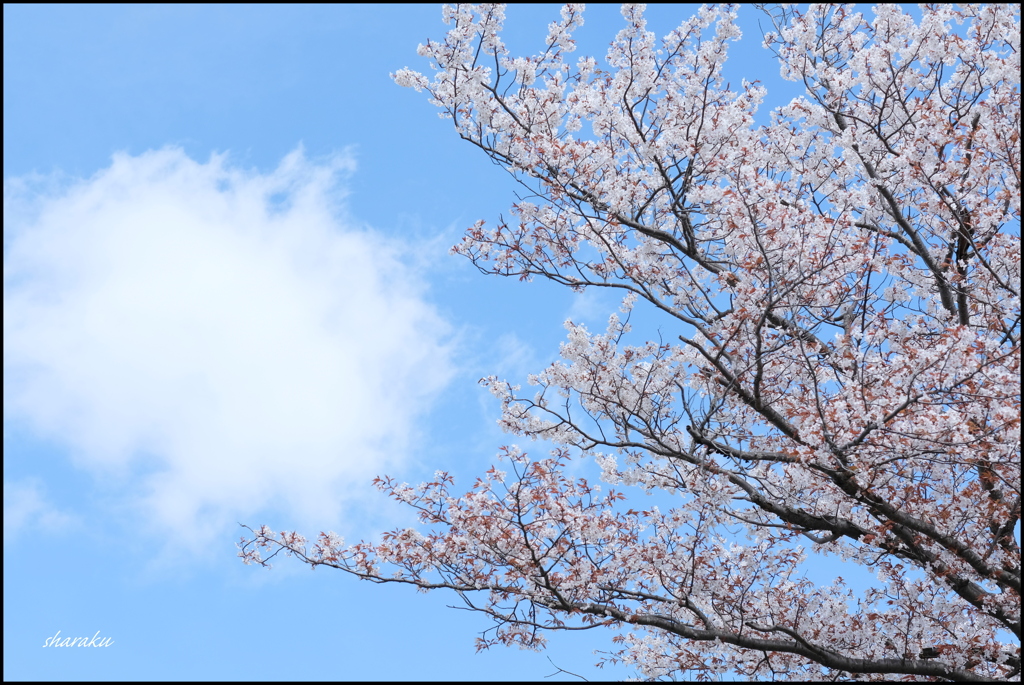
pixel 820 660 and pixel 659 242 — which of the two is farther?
pixel 659 242

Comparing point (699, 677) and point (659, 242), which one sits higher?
point (659, 242)

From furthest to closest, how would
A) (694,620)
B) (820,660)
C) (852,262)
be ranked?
(694,620)
(820,660)
(852,262)

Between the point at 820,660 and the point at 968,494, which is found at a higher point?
the point at 968,494

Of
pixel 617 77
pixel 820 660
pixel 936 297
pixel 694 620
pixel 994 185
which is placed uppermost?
pixel 617 77

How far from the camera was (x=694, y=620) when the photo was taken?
855cm

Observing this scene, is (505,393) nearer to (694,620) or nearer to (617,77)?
(694,620)

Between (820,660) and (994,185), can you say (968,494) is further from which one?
(994,185)

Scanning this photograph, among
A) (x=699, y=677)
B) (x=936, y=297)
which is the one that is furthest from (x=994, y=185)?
(x=699, y=677)

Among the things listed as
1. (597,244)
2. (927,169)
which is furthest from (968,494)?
(597,244)

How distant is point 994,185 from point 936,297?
1421 mm

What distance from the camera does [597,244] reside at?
9.24m

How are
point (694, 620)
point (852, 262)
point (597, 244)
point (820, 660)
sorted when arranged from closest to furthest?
point (852, 262)
point (820, 660)
point (694, 620)
point (597, 244)

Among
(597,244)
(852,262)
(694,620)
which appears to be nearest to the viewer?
(852,262)

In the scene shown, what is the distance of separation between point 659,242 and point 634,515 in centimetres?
308
